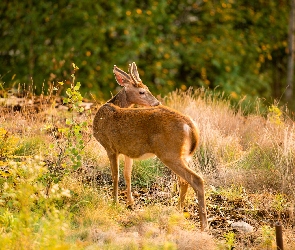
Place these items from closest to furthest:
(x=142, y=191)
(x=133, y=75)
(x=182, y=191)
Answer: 1. (x=182, y=191)
2. (x=142, y=191)
3. (x=133, y=75)

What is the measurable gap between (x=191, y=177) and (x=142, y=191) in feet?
5.06

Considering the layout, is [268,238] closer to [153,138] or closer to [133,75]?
[153,138]

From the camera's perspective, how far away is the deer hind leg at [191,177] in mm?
6395

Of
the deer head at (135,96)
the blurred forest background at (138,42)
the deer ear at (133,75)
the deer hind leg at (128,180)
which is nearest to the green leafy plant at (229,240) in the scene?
the deer hind leg at (128,180)

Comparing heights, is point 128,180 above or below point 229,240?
above

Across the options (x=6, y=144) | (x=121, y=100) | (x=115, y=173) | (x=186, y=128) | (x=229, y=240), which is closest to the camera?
(x=229, y=240)

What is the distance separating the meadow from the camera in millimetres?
5754

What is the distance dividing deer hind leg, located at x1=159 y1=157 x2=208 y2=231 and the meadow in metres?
0.13

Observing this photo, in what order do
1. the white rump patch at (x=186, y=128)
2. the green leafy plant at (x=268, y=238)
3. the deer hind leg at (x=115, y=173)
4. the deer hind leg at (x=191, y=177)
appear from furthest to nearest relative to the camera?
the deer hind leg at (x=115, y=173), the white rump patch at (x=186, y=128), the deer hind leg at (x=191, y=177), the green leafy plant at (x=268, y=238)

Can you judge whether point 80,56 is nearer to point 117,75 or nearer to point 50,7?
point 50,7

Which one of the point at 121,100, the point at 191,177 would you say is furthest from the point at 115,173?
the point at 121,100

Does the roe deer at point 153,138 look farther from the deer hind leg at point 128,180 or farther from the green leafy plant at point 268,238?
the green leafy plant at point 268,238

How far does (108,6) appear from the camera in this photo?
602 inches

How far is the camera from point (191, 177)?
21.0 feet
